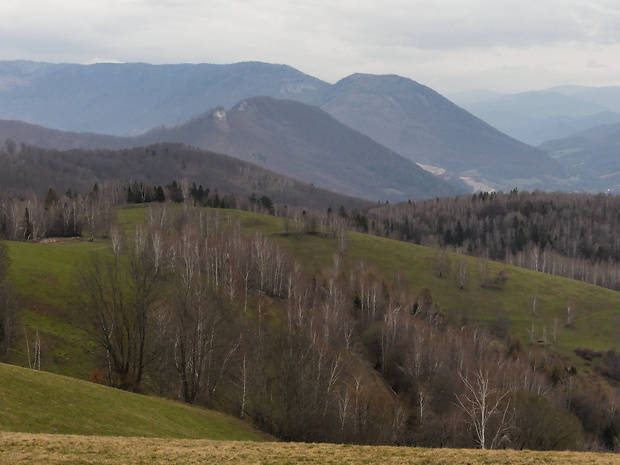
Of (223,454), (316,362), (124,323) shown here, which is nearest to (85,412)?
(223,454)

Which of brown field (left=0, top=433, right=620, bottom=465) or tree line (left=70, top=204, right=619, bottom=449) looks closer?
brown field (left=0, top=433, right=620, bottom=465)

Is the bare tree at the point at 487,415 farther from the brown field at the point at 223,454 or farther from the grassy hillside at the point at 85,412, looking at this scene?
the grassy hillside at the point at 85,412

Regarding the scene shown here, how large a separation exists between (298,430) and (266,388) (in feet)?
21.7

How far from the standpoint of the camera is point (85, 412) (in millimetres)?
32438

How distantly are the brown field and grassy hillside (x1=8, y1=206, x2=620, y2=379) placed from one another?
33181 millimetres

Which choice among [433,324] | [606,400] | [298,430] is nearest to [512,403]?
[298,430]

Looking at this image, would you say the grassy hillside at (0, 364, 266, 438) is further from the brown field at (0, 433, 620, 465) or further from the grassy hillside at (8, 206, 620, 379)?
the grassy hillside at (8, 206, 620, 379)

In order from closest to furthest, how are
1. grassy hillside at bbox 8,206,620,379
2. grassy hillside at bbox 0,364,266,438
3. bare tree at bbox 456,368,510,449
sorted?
grassy hillside at bbox 0,364,266,438 < bare tree at bbox 456,368,510,449 < grassy hillside at bbox 8,206,620,379

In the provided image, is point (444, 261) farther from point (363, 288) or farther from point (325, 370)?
point (325, 370)

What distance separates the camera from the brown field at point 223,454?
2309 cm

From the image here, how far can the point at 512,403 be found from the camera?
52500 millimetres

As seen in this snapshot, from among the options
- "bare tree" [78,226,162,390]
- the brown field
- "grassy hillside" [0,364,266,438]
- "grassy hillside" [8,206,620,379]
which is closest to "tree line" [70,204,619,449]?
"bare tree" [78,226,162,390]

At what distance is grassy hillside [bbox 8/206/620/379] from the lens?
2527 inches

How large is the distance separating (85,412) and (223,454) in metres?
12.1
